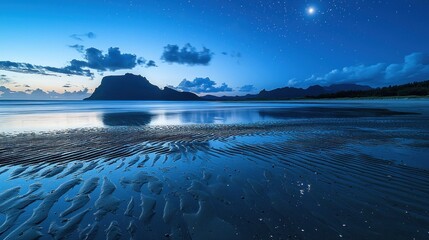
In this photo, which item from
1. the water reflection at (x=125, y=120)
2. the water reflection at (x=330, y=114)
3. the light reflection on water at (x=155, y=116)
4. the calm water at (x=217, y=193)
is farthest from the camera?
the water reflection at (x=330, y=114)

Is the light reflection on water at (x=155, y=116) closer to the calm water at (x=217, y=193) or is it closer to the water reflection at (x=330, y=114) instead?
the water reflection at (x=330, y=114)

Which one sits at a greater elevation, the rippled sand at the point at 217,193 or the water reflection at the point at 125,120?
the rippled sand at the point at 217,193

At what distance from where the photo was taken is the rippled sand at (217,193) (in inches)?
189

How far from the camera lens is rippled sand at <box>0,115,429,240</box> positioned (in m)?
4.79

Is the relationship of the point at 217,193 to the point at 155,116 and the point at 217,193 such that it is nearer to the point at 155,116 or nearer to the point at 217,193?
the point at 217,193

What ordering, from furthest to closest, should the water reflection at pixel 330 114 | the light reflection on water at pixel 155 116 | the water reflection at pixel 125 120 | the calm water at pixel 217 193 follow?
the water reflection at pixel 330 114 < the light reflection on water at pixel 155 116 < the water reflection at pixel 125 120 < the calm water at pixel 217 193

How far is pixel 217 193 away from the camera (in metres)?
6.77

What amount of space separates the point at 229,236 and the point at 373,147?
10980 mm

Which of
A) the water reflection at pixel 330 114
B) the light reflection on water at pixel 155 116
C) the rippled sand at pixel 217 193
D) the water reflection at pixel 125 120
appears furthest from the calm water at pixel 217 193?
the water reflection at pixel 330 114

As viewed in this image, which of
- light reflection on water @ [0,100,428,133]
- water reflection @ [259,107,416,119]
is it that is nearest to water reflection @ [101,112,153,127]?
light reflection on water @ [0,100,428,133]

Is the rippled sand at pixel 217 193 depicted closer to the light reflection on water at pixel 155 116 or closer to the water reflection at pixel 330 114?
the light reflection on water at pixel 155 116

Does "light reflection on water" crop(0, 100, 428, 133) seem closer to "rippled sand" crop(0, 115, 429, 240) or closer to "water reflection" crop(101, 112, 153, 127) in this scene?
"water reflection" crop(101, 112, 153, 127)

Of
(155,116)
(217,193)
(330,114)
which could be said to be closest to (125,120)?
(155,116)

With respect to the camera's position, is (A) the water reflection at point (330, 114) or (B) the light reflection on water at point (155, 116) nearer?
(B) the light reflection on water at point (155, 116)
